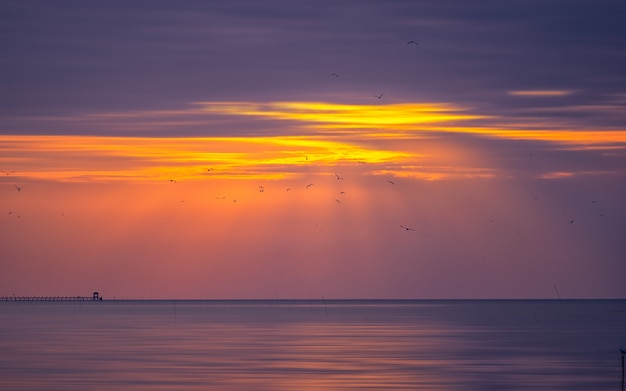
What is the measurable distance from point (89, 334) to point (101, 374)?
50044 millimetres

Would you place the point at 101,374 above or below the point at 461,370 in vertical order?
below

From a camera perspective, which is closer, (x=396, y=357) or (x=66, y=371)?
(x=66, y=371)

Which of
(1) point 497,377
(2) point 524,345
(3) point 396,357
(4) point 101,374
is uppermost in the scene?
(2) point 524,345

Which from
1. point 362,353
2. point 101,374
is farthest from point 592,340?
point 101,374

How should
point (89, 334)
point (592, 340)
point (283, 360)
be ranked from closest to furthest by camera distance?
point (283, 360)
point (592, 340)
point (89, 334)

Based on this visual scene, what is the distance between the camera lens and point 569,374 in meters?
59.2

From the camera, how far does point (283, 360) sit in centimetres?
6756

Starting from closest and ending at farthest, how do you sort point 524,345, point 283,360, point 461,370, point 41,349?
point 461,370
point 283,360
point 41,349
point 524,345

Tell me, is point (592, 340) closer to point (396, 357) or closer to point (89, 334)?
point (396, 357)

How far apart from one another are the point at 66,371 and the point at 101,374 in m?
2.78

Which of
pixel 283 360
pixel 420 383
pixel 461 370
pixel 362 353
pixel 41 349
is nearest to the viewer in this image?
pixel 420 383

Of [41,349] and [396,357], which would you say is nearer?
[396,357]

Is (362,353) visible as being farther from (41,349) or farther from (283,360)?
(41,349)

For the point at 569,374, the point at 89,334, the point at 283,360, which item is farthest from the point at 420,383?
the point at 89,334
